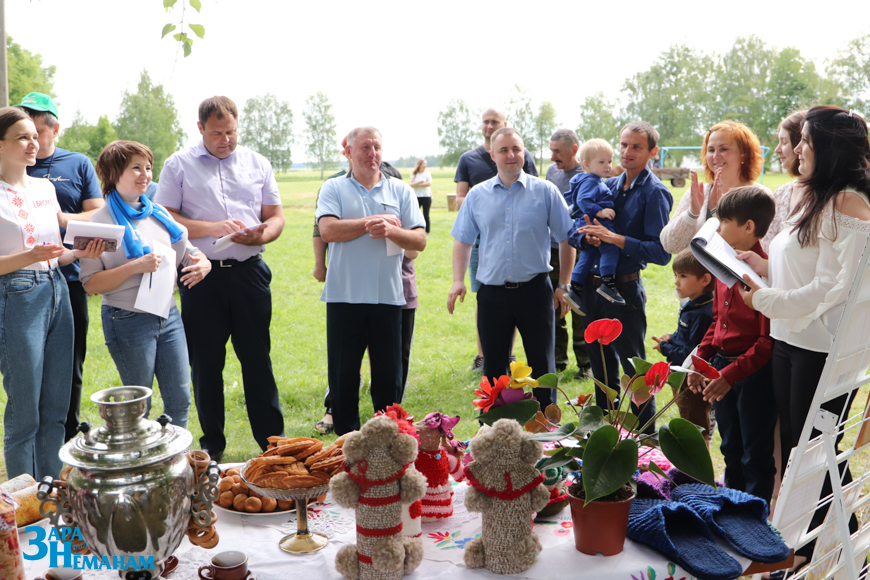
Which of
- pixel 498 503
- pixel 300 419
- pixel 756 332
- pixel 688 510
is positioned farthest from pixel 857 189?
pixel 300 419

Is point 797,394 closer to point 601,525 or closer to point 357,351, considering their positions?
point 601,525

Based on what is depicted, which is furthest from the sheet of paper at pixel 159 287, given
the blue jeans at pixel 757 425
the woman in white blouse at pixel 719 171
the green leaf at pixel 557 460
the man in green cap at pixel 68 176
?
the woman in white blouse at pixel 719 171

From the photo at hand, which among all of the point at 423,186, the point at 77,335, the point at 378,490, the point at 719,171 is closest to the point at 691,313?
the point at 719,171

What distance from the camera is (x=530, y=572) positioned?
1.35m

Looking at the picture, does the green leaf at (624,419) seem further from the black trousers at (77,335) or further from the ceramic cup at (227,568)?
the black trousers at (77,335)

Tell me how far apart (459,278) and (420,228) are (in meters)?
0.37

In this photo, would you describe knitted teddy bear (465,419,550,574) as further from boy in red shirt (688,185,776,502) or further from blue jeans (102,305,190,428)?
blue jeans (102,305,190,428)

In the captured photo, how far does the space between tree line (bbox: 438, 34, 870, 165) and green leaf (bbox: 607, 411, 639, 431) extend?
41819 millimetres

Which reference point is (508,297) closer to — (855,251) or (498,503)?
(855,251)

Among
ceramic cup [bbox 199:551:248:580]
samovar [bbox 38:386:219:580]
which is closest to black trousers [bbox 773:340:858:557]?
ceramic cup [bbox 199:551:248:580]

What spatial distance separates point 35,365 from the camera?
2.71 meters

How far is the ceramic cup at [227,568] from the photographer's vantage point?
1258 mm

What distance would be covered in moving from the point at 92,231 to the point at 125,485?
1.69 meters

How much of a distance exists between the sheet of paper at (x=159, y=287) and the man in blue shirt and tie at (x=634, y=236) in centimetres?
210
